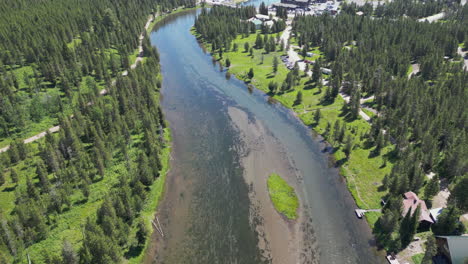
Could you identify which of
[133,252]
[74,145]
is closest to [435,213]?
[133,252]

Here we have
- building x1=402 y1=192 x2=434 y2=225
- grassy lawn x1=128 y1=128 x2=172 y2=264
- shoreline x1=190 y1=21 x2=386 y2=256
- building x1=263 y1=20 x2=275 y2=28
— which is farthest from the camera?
building x1=263 y1=20 x2=275 y2=28

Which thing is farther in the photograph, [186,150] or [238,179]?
[186,150]

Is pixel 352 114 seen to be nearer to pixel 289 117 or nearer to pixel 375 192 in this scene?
pixel 289 117

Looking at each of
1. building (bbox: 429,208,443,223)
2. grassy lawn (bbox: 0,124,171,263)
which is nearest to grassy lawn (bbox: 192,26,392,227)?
building (bbox: 429,208,443,223)

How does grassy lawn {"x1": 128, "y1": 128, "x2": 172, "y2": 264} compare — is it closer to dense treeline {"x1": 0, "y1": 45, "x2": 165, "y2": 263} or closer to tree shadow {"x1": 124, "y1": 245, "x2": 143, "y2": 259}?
tree shadow {"x1": 124, "y1": 245, "x2": 143, "y2": 259}

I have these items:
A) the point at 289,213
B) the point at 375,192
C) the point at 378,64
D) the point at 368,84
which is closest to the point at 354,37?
the point at 378,64

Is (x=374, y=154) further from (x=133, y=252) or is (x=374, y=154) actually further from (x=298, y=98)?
(x=133, y=252)
